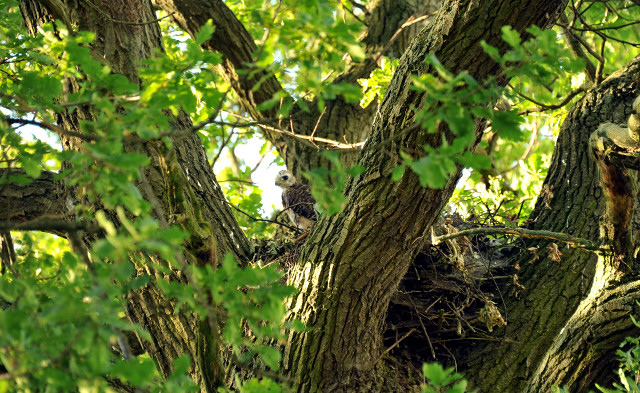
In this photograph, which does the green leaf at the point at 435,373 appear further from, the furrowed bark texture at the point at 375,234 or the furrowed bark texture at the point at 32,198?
the furrowed bark texture at the point at 32,198

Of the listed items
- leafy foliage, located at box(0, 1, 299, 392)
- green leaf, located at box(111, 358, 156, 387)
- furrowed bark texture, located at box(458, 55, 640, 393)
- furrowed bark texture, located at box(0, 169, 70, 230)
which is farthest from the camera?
furrowed bark texture, located at box(0, 169, 70, 230)

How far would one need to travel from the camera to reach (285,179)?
280 inches

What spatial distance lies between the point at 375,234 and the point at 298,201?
3289 millimetres

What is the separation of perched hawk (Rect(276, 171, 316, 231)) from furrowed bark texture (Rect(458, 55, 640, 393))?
2166 millimetres

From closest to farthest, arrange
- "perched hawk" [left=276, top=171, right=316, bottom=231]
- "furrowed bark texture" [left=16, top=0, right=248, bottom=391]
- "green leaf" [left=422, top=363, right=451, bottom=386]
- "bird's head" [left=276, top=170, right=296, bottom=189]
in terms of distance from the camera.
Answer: "green leaf" [left=422, top=363, right=451, bottom=386], "furrowed bark texture" [left=16, top=0, right=248, bottom=391], "perched hawk" [left=276, top=171, right=316, bottom=231], "bird's head" [left=276, top=170, right=296, bottom=189]

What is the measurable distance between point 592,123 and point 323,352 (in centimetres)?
252

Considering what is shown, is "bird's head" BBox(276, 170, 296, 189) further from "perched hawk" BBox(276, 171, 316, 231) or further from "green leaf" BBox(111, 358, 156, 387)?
"green leaf" BBox(111, 358, 156, 387)

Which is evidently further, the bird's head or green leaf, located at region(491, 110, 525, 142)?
the bird's head

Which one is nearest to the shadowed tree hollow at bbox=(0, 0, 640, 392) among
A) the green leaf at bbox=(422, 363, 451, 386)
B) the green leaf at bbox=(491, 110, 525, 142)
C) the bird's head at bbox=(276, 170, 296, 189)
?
the green leaf at bbox=(491, 110, 525, 142)

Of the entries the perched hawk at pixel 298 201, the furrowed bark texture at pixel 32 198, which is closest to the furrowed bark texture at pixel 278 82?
the perched hawk at pixel 298 201

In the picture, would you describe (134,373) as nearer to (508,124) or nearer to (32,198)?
(508,124)

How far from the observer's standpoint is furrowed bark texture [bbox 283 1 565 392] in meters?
2.68

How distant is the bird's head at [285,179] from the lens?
7.03m

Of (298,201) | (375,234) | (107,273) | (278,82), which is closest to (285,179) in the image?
(298,201)
